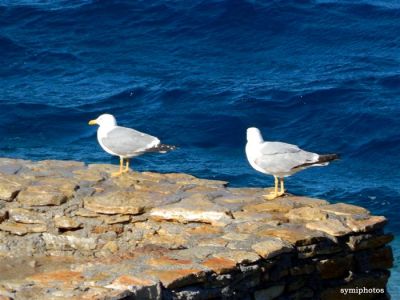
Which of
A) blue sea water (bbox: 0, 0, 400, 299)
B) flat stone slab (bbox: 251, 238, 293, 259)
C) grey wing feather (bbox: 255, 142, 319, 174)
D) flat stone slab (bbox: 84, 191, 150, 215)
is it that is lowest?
blue sea water (bbox: 0, 0, 400, 299)

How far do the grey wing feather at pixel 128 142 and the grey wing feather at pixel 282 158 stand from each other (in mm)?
1042

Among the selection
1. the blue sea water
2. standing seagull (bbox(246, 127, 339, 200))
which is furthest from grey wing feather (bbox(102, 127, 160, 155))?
the blue sea water

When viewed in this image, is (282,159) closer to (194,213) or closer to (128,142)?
(194,213)

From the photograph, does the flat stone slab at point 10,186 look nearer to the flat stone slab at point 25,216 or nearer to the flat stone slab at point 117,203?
the flat stone slab at point 25,216

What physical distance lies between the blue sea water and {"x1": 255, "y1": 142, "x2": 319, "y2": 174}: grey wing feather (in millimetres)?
4413

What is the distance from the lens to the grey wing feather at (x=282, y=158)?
26.1 ft

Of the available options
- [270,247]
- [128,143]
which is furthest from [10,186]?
[270,247]

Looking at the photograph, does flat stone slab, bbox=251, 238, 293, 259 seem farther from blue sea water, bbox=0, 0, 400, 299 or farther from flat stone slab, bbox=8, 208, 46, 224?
blue sea water, bbox=0, 0, 400, 299

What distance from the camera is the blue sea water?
16.3 metres

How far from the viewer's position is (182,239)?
272 inches

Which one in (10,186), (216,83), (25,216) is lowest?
(216,83)

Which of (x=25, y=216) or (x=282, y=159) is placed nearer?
(x=25, y=216)

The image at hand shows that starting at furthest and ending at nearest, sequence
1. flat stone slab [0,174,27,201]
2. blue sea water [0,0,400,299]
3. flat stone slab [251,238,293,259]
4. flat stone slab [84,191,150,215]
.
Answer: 1. blue sea water [0,0,400,299]
2. flat stone slab [0,174,27,201]
3. flat stone slab [84,191,150,215]
4. flat stone slab [251,238,293,259]

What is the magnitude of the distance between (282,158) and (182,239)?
4.80ft
